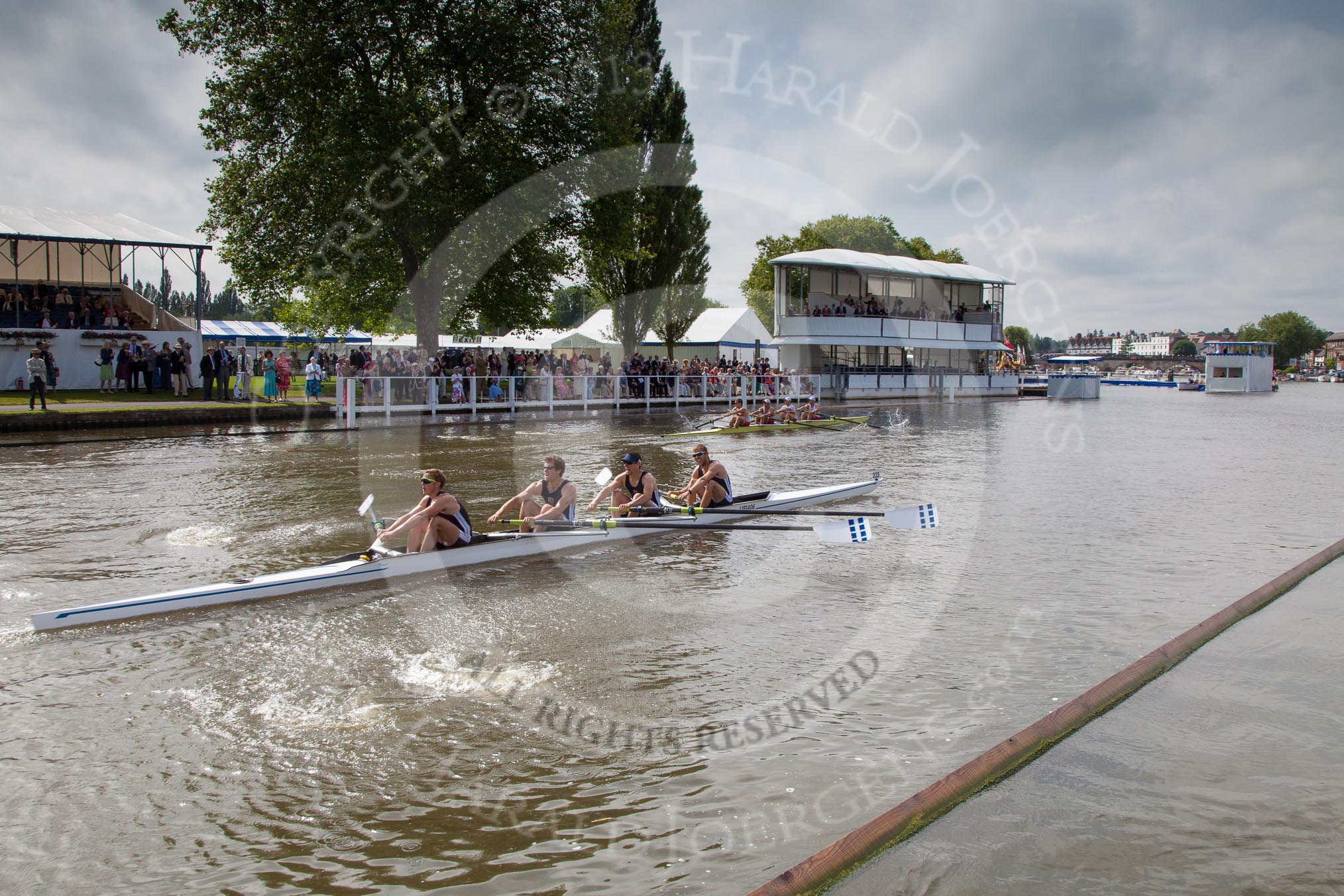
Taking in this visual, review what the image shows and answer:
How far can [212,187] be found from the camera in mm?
28953

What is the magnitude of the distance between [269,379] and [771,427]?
53.3 ft

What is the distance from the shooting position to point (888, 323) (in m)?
49.4

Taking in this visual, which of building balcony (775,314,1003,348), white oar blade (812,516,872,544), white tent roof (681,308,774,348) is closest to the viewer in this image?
white oar blade (812,516,872,544)

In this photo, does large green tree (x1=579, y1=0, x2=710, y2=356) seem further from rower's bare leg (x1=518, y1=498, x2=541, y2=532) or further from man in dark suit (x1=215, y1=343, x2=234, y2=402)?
rower's bare leg (x1=518, y1=498, x2=541, y2=532)

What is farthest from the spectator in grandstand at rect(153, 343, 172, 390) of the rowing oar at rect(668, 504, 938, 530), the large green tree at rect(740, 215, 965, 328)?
the large green tree at rect(740, 215, 965, 328)

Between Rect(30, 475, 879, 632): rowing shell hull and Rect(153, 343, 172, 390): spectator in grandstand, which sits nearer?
Rect(30, 475, 879, 632): rowing shell hull

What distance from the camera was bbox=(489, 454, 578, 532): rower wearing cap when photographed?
11.3 meters

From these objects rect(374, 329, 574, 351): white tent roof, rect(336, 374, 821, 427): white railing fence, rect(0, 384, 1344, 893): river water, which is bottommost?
rect(0, 384, 1344, 893): river water

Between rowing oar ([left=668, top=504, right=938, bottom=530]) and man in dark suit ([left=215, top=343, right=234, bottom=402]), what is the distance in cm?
2144

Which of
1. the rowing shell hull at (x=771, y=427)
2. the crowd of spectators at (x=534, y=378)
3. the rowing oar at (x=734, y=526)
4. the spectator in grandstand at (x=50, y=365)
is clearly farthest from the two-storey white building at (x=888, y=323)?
the rowing oar at (x=734, y=526)

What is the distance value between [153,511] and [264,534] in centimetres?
258

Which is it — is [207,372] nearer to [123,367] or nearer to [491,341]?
[123,367]

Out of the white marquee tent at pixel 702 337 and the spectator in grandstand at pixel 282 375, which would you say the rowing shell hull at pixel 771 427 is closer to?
the spectator in grandstand at pixel 282 375

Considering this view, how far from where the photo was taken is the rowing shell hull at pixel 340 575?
805 cm
